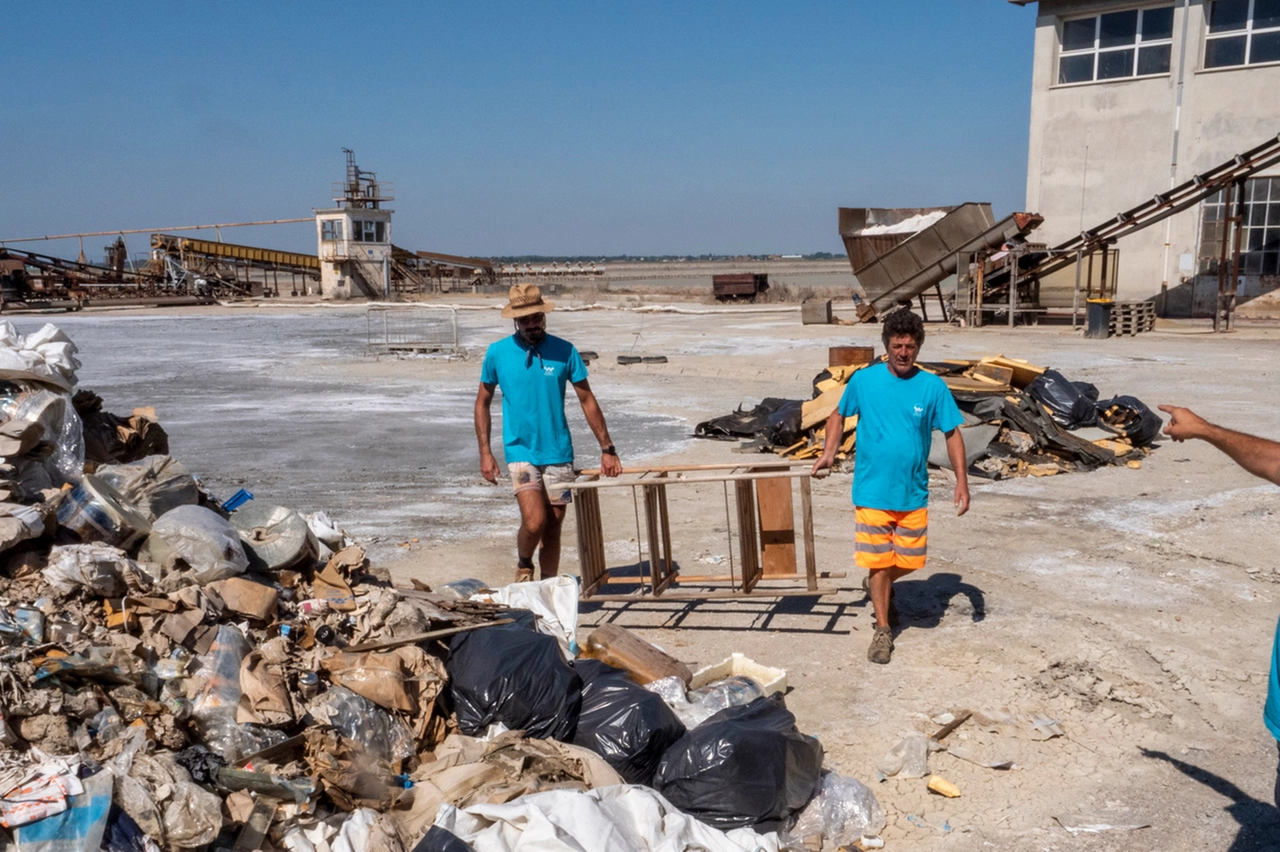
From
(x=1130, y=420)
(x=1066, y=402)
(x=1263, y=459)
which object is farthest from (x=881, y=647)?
(x=1130, y=420)

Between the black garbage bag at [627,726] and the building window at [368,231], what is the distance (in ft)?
182

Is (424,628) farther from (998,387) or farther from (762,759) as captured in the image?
(998,387)

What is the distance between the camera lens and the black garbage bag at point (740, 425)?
38.5 feet

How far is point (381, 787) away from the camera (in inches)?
143

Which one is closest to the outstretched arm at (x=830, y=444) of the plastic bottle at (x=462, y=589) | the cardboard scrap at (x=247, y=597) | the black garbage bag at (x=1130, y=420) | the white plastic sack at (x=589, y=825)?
the plastic bottle at (x=462, y=589)

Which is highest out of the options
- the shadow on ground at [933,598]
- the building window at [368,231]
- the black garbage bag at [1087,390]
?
the building window at [368,231]

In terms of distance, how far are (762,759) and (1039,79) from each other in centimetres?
Answer: 2860

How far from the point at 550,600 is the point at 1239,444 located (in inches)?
132

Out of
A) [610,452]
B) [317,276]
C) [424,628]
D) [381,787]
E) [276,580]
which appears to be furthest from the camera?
[317,276]

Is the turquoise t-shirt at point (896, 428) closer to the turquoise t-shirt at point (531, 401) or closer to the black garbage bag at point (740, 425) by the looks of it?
the turquoise t-shirt at point (531, 401)

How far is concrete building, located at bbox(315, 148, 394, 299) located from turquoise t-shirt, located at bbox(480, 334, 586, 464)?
168 ft

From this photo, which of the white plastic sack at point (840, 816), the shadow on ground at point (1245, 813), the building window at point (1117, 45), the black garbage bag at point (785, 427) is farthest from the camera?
the building window at point (1117, 45)

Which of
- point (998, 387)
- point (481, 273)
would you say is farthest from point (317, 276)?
point (998, 387)

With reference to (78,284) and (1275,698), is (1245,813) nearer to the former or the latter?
(1275,698)
